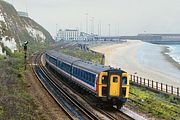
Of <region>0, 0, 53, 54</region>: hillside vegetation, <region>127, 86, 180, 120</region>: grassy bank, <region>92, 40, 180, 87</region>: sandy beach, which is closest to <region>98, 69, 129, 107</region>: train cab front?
<region>127, 86, 180, 120</region>: grassy bank

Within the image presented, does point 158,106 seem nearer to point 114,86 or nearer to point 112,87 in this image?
point 114,86

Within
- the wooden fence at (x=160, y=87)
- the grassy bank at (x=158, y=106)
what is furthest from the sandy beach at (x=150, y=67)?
the grassy bank at (x=158, y=106)

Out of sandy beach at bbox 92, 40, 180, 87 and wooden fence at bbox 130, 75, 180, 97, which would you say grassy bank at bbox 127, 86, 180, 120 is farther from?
sandy beach at bbox 92, 40, 180, 87

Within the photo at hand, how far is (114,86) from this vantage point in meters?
26.2

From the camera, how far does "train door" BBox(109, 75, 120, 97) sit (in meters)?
26.1

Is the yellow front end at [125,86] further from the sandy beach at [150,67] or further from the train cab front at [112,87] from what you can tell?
the sandy beach at [150,67]

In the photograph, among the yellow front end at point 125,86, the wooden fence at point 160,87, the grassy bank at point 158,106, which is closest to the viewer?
the grassy bank at point 158,106

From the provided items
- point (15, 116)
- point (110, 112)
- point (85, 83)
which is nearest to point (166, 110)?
point (110, 112)

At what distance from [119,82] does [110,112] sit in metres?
2.10

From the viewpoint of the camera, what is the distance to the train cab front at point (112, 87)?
26047 mm

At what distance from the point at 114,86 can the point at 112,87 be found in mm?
157

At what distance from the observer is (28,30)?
5517 inches

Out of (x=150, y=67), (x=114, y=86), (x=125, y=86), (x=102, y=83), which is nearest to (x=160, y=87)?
(x=125, y=86)

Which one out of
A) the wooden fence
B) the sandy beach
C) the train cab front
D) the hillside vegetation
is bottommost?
the sandy beach
